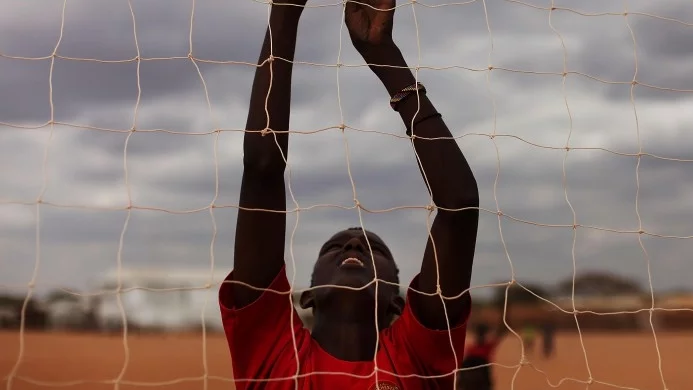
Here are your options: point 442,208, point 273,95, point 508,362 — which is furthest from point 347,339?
point 508,362

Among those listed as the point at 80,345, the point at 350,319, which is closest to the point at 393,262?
the point at 350,319

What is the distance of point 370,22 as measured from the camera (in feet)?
4.17

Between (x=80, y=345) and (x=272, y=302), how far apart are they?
13.5m

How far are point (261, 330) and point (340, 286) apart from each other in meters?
0.15

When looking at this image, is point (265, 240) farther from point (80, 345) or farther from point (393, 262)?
point (80, 345)

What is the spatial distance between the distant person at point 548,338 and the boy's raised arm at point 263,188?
480 inches

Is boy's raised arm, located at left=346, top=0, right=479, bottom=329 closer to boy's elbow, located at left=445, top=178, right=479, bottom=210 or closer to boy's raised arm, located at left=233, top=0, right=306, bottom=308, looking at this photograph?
boy's elbow, located at left=445, top=178, right=479, bottom=210

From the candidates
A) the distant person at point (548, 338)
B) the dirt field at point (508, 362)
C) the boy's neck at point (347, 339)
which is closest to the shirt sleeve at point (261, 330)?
the boy's neck at point (347, 339)

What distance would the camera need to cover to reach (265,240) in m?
1.10

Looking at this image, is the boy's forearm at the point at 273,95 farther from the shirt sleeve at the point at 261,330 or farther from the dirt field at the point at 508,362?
the dirt field at the point at 508,362

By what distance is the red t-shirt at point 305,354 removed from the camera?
111 cm

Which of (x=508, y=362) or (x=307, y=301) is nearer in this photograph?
(x=307, y=301)

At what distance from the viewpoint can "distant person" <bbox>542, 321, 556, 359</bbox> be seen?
12875 millimetres

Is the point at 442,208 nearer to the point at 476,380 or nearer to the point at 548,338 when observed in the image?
the point at 476,380
